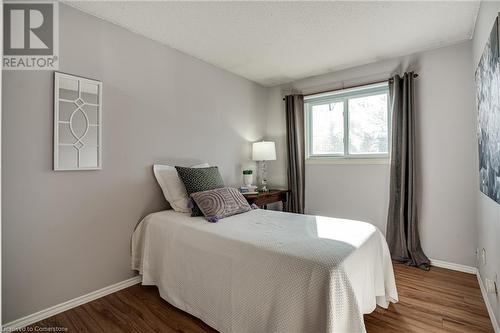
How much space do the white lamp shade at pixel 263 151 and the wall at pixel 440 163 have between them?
3.78ft

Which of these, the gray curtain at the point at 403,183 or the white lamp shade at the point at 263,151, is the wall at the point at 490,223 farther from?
the white lamp shade at the point at 263,151

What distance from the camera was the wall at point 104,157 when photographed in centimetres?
182

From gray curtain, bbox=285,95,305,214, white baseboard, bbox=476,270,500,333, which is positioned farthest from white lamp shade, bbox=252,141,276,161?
white baseboard, bbox=476,270,500,333

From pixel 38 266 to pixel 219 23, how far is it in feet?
8.03

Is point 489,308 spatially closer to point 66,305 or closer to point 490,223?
point 490,223

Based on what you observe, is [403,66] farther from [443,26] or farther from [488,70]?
[488,70]

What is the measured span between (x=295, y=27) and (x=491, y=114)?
5.42 ft

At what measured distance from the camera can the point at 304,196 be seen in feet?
12.4

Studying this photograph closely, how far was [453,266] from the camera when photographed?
2.73 m

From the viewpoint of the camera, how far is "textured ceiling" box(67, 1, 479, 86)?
2094 millimetres

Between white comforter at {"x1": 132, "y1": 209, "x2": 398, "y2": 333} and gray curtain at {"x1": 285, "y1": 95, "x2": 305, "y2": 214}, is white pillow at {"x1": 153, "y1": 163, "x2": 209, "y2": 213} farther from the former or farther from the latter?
gray curtain at {"x1": 285, "y1": 95, "x2": 305, "y2": 214}

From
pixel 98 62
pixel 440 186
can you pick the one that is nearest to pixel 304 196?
pixel 440 186

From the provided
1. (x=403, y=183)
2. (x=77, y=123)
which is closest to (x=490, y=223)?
(x=403, y=183)

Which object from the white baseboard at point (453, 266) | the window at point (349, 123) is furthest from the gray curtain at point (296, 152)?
the white baseboard at point (453, 266)
